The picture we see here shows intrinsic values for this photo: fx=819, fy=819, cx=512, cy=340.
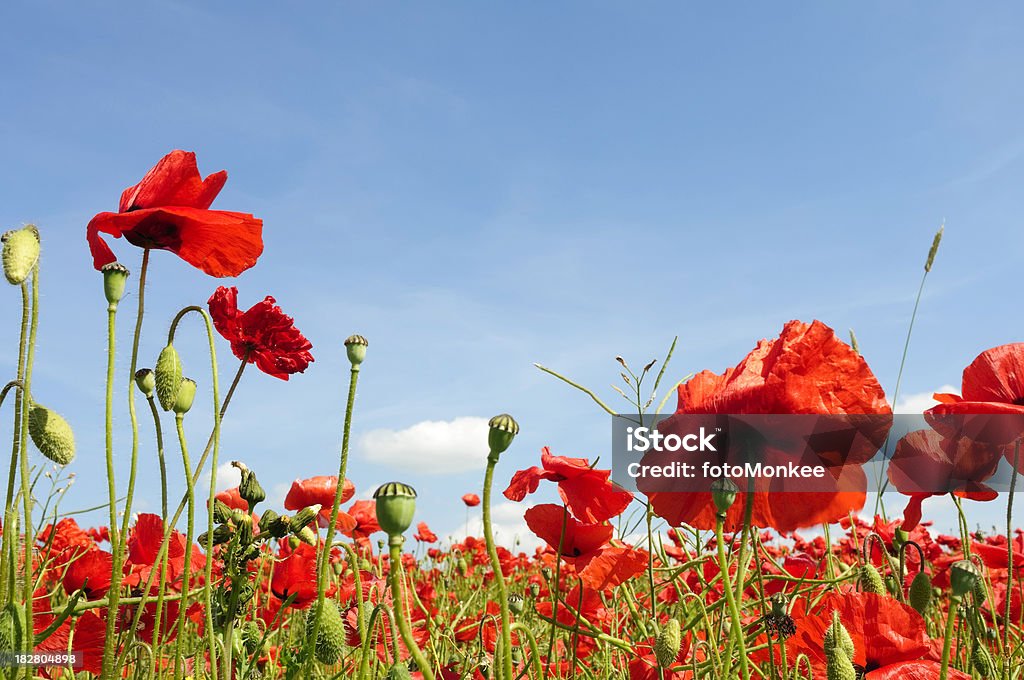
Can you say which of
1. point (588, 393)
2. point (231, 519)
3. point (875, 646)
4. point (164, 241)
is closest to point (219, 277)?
point (164, 241)

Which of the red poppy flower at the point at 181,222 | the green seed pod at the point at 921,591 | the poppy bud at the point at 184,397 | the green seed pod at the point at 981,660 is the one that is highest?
the red poppy flower at the point at 181,222

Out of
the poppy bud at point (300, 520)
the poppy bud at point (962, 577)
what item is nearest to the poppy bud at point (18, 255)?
the poppy bud at point (300, 520)

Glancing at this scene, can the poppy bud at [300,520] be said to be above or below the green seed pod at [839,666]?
above

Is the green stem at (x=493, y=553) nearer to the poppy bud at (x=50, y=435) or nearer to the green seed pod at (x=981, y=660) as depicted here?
the poppy bud at (x=50, y=435)

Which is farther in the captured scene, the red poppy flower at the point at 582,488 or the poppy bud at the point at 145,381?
the red poppy flower at the point at 582,488

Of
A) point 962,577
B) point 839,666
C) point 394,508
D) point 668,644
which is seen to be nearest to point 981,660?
point 962,577

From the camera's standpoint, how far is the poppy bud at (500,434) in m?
0.97

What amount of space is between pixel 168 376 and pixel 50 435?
19cm

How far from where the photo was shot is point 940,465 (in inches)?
52.2

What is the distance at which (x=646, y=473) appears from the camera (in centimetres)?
114

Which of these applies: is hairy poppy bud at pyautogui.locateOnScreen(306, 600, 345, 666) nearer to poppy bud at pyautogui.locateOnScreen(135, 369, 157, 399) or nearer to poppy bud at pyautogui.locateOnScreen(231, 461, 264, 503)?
poppy bud at pyautogui.locateOnScreen(231, 461, 264, 503)

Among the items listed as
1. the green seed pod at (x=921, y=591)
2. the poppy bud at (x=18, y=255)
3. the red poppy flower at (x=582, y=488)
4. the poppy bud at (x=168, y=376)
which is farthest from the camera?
the red poppy flower at (x=582, y=488)

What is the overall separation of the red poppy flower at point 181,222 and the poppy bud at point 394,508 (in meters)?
0.77

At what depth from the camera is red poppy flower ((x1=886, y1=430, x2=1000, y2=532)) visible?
1310mm
